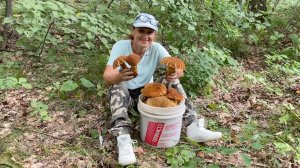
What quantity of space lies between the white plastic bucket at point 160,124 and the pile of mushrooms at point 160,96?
58 mm

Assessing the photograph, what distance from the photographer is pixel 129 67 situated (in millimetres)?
3562

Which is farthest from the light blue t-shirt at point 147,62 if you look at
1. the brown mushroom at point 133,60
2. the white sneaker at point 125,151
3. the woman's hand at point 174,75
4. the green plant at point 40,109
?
the green plant at point 40,109

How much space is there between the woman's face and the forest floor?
2.84ft

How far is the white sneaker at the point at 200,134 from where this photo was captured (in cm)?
381

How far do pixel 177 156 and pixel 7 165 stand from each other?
1600 millimetres

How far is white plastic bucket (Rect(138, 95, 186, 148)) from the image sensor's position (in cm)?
348

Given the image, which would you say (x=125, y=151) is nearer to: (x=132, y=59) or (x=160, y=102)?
(x=160, y=102)

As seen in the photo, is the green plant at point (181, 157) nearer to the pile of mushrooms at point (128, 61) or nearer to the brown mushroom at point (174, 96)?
the brown mushroom at point (174, 96)

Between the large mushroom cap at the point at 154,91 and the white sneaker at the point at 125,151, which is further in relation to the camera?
the large mushroom cap at the point at 154,91

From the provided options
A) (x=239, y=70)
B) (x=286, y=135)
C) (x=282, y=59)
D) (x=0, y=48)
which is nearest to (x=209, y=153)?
(x=286, y=135)

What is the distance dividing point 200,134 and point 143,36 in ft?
3.95

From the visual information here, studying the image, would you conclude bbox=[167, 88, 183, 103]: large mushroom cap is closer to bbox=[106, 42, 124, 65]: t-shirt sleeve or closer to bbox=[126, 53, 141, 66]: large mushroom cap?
bbox=[126, 53, 141, 66]: large mushroom cap

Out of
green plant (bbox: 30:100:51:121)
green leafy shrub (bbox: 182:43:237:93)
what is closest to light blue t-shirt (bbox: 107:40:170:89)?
green leafy shrub (bbox: 182:43:237:93)

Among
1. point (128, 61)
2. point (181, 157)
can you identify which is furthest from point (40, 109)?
point (181, 157)
